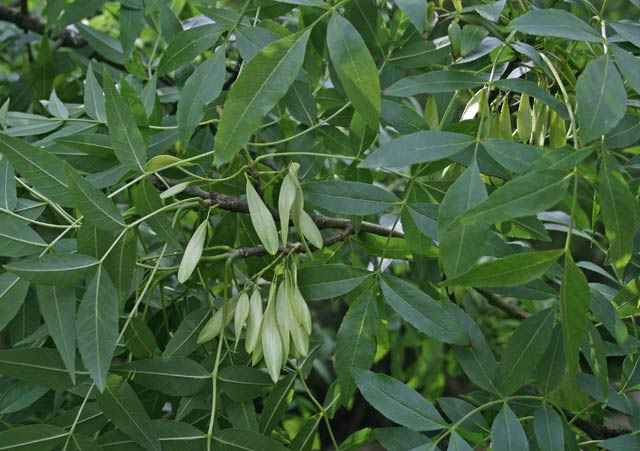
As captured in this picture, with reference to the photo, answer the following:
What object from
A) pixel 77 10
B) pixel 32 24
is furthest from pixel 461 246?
pixel 32 24

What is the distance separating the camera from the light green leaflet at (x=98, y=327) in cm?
57

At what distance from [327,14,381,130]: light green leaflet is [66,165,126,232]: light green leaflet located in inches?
8.3

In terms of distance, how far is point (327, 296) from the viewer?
660 mm

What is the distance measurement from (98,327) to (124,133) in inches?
6.6

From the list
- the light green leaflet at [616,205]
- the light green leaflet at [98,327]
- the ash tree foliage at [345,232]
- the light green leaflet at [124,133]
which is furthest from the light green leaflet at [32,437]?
the light green leaflet at [616,205]

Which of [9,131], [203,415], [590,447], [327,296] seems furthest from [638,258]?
[9,131]

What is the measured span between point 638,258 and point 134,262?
1.51 feet

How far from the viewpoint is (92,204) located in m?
0.60

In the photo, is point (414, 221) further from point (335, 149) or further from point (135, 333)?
point (135, 333)

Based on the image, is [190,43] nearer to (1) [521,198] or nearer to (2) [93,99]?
(2) [93,99]

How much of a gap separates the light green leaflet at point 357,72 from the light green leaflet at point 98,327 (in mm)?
245

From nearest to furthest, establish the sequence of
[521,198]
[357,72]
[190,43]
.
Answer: [521,198] → [357,72] → [190,43]

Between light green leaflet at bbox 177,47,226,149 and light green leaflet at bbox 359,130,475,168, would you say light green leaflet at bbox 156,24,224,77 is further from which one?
light green leaflet at bbox 359,130,475,168

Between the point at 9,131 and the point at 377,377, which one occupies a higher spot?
the point at 9,131
